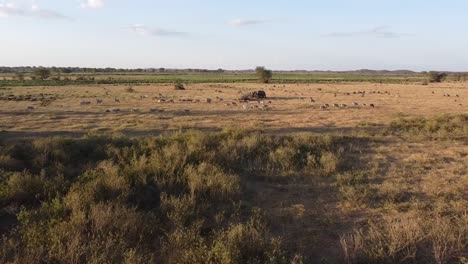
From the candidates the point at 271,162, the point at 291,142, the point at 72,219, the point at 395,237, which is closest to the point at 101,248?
the point at 72,219

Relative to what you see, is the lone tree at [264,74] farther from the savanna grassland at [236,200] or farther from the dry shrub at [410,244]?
the dry shrub at [410,244]

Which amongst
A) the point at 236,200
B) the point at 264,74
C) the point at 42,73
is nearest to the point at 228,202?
the point at 236,200

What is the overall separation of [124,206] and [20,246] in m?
1.64

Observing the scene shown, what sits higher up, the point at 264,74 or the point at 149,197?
the point at 264,74

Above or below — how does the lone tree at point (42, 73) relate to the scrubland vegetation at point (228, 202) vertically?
above

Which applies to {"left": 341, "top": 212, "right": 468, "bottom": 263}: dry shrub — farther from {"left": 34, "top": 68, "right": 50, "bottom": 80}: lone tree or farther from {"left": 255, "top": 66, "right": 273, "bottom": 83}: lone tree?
{"left": 34, "top": 68, "right": 50, "bottom": 80}: lone tree

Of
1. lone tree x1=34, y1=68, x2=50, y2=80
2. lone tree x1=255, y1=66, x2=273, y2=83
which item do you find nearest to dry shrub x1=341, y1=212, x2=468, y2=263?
lone tree x1=255, y1=66, x2=273, y2=83

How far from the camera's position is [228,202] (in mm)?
7863

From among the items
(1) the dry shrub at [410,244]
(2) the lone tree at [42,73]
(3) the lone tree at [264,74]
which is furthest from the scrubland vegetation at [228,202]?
(2) the lone tree at [42,73]

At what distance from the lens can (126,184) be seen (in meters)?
7.98

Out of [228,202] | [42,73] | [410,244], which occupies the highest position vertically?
[42,73]

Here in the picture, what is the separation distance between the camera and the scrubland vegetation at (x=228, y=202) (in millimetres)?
5555

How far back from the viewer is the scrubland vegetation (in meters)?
5.55

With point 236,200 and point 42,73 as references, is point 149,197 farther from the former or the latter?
point 42,73
